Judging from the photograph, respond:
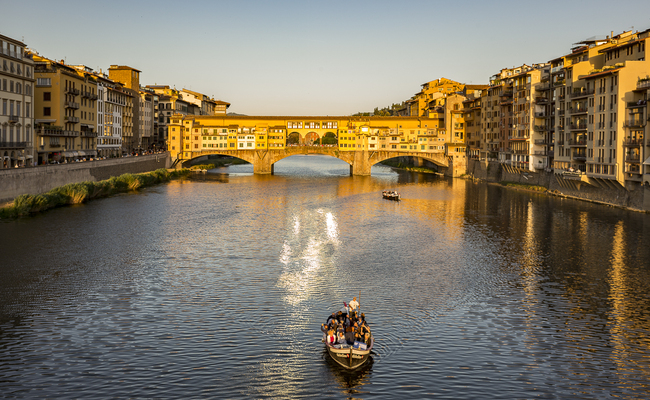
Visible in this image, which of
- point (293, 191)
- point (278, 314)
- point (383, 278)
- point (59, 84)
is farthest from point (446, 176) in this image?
point (278, 314)

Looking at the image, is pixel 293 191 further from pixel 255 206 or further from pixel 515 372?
pixel 515 372

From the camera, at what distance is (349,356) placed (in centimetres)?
2609

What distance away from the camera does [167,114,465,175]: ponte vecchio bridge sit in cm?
14125

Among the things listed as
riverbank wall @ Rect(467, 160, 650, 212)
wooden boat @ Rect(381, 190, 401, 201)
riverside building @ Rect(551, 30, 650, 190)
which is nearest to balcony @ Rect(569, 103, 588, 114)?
riverside building @ Rect(551, 30, 650, 190)

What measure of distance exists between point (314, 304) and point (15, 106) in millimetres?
62601

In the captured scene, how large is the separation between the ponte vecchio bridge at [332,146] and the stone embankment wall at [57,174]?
91.1ft

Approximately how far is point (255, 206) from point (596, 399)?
5994 cm

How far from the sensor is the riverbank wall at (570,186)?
221ft

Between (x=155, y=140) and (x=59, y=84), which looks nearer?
(x=59, y=84)

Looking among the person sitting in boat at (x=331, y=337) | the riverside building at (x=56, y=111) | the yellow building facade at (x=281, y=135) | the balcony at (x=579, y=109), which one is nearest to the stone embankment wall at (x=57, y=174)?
the riverside building at (x=56, y=111)

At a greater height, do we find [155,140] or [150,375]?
[155,140]

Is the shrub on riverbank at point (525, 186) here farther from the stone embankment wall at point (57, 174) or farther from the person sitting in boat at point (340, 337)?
the person sitting in boat at point (340, 337)

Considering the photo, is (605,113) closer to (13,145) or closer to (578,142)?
(578,142)

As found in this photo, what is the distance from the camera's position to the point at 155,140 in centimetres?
17612
